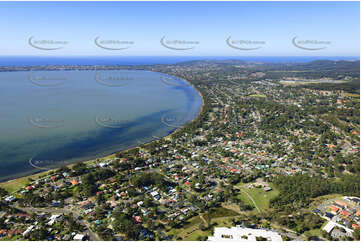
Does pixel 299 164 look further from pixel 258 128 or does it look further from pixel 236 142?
pixel 258 128

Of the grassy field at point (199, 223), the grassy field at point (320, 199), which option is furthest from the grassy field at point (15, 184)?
the grassy field at point (320, 199)

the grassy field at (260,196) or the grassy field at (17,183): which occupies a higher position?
the grassy field at (17,183)

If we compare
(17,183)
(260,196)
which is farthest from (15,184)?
(260,196)

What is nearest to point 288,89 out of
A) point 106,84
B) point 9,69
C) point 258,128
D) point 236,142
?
point 258,128

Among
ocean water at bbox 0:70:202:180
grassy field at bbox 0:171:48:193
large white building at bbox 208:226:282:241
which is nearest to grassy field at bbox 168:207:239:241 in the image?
large white building at bbox 208:226:282:241

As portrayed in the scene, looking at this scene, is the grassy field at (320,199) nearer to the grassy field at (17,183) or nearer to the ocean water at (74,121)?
the ocean water at (74,121)

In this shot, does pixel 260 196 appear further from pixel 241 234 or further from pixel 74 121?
pixel 74 121

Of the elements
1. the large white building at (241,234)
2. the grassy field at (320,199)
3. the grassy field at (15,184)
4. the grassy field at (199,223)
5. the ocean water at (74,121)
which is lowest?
the grassy field at (199,223)
